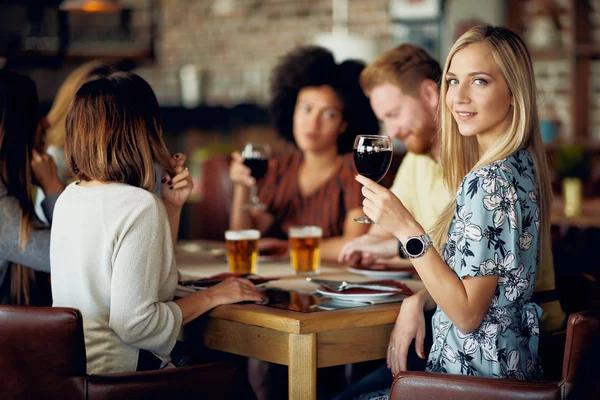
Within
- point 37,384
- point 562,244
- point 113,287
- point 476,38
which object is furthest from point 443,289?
point 562,244

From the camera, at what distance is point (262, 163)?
2881 millimetres

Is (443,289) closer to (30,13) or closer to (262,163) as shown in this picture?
(262,163)

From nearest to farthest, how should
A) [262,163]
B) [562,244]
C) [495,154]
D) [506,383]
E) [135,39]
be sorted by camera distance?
[506,383] → [495,154] → [262,163] → [562,244] → [135,39]

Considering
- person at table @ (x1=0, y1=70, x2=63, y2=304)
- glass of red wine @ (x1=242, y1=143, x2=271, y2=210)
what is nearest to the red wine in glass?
glass of red wine @ (x1=242, y1=143, x2=271, y2=210)

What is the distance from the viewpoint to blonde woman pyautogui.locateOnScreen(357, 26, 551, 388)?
1.68 metres

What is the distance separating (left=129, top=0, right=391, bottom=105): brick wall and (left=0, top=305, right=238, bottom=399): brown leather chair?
506 cm

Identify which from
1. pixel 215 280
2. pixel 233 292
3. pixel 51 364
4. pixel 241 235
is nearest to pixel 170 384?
pixel 51 364

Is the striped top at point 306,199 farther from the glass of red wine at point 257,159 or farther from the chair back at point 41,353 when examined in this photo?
the chair back at point 41,353

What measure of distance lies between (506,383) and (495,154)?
504mm

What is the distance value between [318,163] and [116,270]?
164cm

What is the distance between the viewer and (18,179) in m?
2.24

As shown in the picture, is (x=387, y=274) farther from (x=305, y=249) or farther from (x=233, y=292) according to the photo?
(x=233, y=292)

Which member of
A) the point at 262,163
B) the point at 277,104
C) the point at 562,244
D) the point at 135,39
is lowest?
the point at 562,244

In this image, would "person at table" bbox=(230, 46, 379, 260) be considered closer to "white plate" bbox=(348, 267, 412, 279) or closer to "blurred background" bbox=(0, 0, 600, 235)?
"white plate" bbox=(348, 267, 412, 279)
